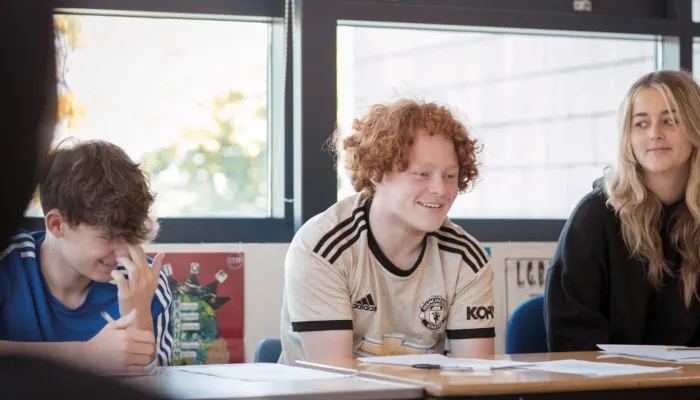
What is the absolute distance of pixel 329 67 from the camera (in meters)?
3.21

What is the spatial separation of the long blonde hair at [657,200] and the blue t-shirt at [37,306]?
4.69 feet

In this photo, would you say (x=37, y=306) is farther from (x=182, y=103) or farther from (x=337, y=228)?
(x=182, y=103)

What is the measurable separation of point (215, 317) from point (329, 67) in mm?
1005

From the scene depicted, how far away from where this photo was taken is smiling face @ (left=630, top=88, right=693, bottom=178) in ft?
8.55

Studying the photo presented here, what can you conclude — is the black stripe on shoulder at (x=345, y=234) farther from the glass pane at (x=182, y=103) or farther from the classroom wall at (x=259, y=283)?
the glass pane at (x=182, y=103)

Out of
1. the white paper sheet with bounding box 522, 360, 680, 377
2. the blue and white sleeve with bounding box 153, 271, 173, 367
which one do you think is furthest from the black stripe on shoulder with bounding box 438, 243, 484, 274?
the blue and white sleeve with bounding box 153, 271, 173, 367

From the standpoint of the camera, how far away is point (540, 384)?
4.56 feet

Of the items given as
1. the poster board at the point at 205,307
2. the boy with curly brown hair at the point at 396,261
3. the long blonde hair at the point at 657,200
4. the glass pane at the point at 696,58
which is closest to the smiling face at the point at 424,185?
the boy with curly brown hair at the point at 396,261

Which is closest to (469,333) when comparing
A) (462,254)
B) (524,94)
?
(462,254)

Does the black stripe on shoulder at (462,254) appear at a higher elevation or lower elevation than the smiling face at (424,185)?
lower

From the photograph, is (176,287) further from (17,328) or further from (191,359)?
(17,328)

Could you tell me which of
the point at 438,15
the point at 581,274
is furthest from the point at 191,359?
the point at 438,15

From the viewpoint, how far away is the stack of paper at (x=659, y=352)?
187cm

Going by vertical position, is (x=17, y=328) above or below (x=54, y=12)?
below
